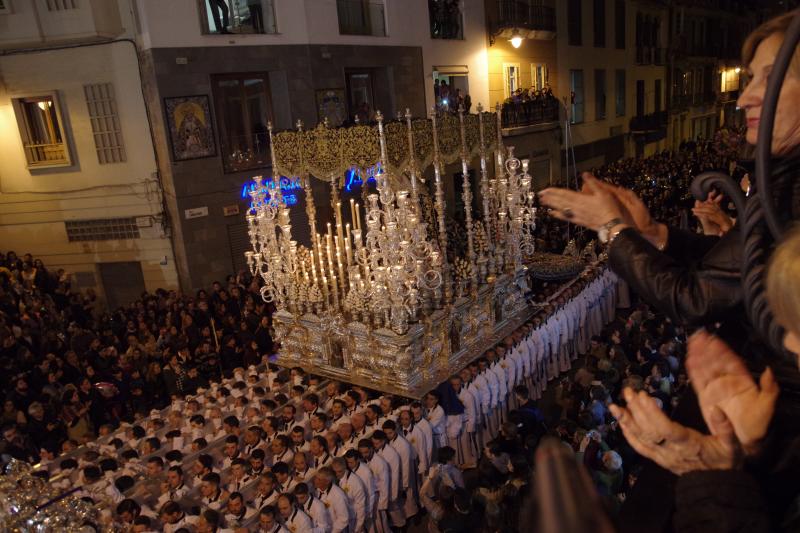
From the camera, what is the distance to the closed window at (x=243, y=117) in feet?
47.0

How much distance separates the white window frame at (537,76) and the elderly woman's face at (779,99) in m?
23.4

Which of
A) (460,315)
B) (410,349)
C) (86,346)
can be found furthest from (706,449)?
(86,346)

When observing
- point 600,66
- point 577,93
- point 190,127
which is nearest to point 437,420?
point 190,127

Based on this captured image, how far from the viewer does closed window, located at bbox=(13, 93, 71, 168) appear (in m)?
14.2

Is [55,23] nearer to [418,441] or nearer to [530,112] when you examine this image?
[418,441]

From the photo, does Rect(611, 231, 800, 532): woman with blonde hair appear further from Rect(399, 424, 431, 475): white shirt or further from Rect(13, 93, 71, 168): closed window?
Rect(13, 93, 71, 168): closed window

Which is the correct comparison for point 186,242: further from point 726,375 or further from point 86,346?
point 726,375

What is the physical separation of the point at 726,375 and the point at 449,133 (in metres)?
8.41

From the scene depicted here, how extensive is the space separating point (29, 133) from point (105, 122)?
2.25 metres

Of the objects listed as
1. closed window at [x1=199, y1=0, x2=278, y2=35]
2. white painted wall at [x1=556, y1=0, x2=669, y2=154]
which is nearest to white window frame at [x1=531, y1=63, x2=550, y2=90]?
white painted wall at [x1=556, y1=0, x2=669, y2=154]

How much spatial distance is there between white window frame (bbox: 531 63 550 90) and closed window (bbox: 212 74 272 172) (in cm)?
1261

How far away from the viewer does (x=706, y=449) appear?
1364 millimetres

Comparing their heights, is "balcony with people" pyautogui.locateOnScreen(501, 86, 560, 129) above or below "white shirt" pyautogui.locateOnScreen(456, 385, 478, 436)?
above

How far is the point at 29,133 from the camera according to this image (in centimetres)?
1446
